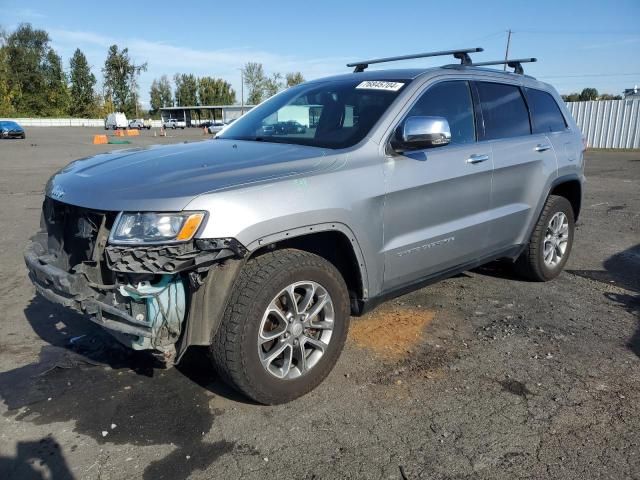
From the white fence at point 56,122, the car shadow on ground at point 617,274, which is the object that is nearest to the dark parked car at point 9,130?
the white fence at point 56,122

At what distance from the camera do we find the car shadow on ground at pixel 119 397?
2.68 meters

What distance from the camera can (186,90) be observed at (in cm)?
10688

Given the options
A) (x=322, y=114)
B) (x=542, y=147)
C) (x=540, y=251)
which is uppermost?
(x=322, y=114)

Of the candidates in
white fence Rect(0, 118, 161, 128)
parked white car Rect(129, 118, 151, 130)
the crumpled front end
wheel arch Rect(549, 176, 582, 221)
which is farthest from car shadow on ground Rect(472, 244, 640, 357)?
white fence Rect(0, 118, 161, 128)

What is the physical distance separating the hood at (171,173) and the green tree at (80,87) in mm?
93713

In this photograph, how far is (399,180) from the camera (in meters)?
3.33

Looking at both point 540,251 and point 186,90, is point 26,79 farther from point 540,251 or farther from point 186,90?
point 540,251

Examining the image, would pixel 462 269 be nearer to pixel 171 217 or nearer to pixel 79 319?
pixel 171 217

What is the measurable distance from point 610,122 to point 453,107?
86.4ft

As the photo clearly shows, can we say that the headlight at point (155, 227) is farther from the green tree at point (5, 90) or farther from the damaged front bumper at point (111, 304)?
the green tree at point (5, 90)

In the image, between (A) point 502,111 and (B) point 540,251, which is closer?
(A) point 502,111

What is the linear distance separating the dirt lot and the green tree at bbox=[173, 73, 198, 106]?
4283 inches

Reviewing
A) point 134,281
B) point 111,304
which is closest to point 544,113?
point 134,281

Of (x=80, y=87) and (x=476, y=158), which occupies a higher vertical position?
(x=80, y=87)
